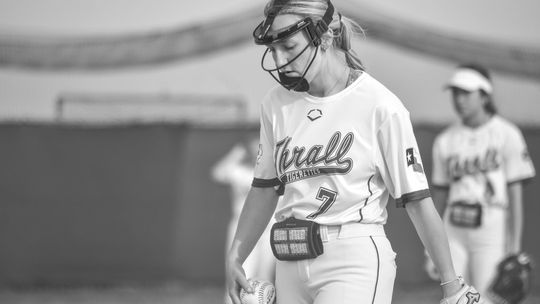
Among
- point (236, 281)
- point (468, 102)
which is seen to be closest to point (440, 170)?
point (468, 102)

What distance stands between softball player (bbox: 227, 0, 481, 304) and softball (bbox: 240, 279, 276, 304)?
3 cm

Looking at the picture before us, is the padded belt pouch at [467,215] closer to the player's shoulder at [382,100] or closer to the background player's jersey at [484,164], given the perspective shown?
the background player's jersey at [484,164]

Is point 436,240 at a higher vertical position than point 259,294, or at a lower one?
higher

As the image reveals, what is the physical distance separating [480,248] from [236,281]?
3569 millimetres

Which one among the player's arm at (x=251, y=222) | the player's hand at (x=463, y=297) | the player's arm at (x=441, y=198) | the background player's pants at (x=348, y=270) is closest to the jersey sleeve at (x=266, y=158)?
the player's arm at (x=251, y=222)

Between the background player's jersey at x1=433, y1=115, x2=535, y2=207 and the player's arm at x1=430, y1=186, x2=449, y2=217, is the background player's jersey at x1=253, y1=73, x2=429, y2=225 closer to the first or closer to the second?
the background player's jersey at x1=433, y1=115, x2=535, y2=207

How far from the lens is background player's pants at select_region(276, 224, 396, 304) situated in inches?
145

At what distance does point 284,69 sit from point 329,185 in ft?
1.64

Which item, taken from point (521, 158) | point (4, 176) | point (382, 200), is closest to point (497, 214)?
point (521, 158)

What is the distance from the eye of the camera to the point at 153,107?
13.0 m

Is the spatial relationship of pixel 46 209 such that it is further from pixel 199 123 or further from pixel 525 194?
pixel 525 194

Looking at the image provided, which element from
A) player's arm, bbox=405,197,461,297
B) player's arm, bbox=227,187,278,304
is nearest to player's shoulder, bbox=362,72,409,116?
player's arm, bbox=405,197,461,297

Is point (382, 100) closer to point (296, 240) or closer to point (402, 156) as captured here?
point (402, 156)

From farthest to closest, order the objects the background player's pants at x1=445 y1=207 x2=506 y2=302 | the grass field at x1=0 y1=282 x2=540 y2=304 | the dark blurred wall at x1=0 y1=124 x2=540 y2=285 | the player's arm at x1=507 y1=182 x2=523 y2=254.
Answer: the dark blurred wall at x1=0 y1=124 x2=540 y2=285
the grass field at x1=0 y1=282 x2=540 y2=304
the player's arm at x1=507 y1=182 x2=523 y2=254
the background player's pants at x1=445 y1=207 x2=506 y2=302
